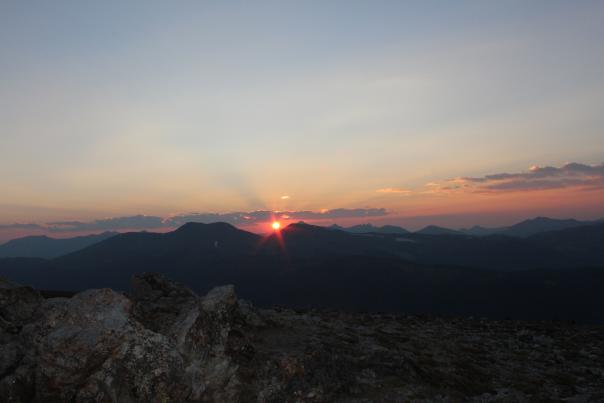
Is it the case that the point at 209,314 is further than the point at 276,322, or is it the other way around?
the point at 276,322

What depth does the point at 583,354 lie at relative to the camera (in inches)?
1194

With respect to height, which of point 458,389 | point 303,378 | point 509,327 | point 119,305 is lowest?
point 509,327

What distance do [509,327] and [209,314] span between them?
3194 cm

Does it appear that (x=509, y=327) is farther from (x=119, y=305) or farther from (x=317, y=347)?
(x=119, y=305)

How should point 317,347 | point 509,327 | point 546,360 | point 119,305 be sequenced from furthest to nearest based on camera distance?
1. point 509,327
2. point 546,360
3. point 317,347
4. point 119,305

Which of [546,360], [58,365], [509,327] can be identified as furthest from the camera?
[509,327]

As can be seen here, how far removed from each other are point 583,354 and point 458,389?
15.6 metres

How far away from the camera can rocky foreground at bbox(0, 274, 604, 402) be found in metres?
18.3

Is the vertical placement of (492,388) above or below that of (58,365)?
below

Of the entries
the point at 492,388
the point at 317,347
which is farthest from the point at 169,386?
the point at 492,388

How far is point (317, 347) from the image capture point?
23984 mm

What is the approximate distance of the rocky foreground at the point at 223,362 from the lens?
18.3 m

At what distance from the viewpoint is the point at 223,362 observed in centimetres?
2095

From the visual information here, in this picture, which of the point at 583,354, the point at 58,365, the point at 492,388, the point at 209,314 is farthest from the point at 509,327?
the point at 58,365
